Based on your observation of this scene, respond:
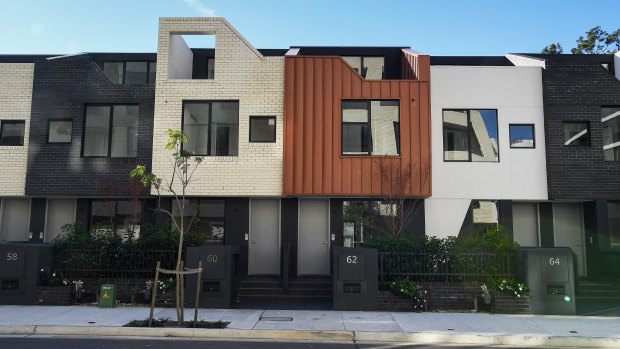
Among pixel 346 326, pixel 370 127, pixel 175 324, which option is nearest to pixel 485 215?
pixel 370 127

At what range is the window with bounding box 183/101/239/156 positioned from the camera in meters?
14.5

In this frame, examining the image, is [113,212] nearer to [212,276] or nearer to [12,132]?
[12,132]

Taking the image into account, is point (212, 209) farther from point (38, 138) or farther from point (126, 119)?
point (38, 138)

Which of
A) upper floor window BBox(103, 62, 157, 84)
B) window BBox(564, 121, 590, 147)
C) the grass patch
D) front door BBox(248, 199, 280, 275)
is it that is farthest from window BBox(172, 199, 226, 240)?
window BBox(564, 121, 590, 147)

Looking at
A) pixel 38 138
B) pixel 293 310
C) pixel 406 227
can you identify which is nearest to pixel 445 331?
pixel 293 310

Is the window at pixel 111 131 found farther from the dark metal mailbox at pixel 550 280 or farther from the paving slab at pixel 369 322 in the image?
the dark metal mailbox at pixel 550 280

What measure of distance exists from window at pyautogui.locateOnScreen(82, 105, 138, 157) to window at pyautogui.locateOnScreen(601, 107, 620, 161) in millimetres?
14694

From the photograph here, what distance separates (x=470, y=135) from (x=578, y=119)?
11.0ft

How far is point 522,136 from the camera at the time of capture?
15.0 m

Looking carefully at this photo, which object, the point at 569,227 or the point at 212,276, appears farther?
the point at 569,227

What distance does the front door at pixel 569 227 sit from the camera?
15445 millimetres

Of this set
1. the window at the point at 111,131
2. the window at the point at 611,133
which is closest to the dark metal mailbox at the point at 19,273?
the window at the point at 111,131

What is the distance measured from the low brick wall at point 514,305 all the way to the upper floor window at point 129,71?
1376 cm

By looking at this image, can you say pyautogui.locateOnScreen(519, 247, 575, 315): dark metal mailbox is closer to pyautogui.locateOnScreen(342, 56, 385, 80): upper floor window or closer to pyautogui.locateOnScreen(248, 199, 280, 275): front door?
pyautogui.locateOnScreen(248, 199, 280, 275): front door
